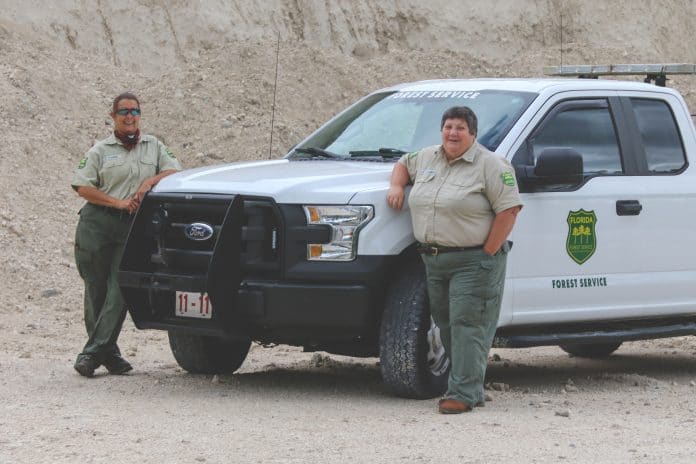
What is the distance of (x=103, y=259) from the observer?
369 inches

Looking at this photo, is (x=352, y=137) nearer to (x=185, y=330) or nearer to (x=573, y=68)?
(x=185, y=330)

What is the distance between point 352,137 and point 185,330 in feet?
5.84

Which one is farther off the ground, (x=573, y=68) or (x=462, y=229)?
(x=573, y=68)

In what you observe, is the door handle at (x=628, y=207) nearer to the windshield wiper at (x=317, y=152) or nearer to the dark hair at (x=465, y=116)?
the dark hair at (x=465, y=116)

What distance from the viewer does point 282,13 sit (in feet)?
81.1

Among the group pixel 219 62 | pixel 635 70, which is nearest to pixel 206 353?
pixel 635 70

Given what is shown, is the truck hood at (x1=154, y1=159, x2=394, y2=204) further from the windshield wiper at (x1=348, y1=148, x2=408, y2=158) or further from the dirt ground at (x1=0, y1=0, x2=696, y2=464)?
the dirt ground at (x1=0, y1=0, x2=696, y2=464)

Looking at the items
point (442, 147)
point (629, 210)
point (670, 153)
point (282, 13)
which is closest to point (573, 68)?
point (670, 153)

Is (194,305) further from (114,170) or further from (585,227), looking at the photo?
(585,227)

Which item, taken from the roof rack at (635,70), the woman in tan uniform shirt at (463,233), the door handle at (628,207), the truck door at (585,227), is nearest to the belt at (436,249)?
the woman in tan uniform shirt at (463,233)

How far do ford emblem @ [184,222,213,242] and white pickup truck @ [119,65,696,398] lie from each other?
1cm

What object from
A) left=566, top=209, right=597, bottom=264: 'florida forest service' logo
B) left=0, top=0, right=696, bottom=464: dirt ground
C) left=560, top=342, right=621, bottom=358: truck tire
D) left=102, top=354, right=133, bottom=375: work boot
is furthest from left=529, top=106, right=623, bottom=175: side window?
left=102, top=354, right=133, bottom=375: work boot

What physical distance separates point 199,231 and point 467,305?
5.26 ft

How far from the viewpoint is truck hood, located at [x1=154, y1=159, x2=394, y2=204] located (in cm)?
800
